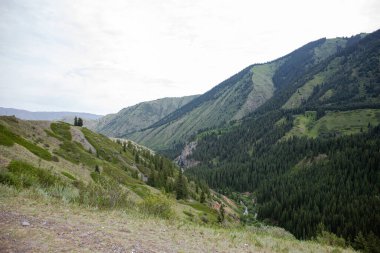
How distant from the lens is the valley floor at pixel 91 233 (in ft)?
48.0

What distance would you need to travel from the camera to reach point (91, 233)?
1748 centimetres

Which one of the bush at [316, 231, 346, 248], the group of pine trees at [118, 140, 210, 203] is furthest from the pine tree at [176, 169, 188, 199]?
the bush at [316, 231, 346, 248]

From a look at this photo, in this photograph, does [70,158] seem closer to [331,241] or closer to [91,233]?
[331,241]

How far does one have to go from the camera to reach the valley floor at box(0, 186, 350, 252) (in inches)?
576

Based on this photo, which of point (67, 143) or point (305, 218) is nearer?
point (67, 143)

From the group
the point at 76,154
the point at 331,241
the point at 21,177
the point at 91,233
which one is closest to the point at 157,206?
the point at 21,177

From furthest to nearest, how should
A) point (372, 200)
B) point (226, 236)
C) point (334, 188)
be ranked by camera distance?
1. point (334, 188)
2. point (372, 200)
3. point (226, 236)

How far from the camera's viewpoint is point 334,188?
168125 millimetres

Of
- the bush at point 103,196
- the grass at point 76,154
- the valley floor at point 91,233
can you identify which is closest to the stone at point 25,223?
the valley floor at point 91,233

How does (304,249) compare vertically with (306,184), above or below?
above

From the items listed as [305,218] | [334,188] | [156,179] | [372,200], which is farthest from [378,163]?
[156,179]

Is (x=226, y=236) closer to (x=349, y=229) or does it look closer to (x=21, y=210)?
(x=21, y=210)

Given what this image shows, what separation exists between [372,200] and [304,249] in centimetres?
13905

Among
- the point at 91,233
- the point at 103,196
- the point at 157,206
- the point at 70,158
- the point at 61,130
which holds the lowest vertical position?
the point at 157,206
